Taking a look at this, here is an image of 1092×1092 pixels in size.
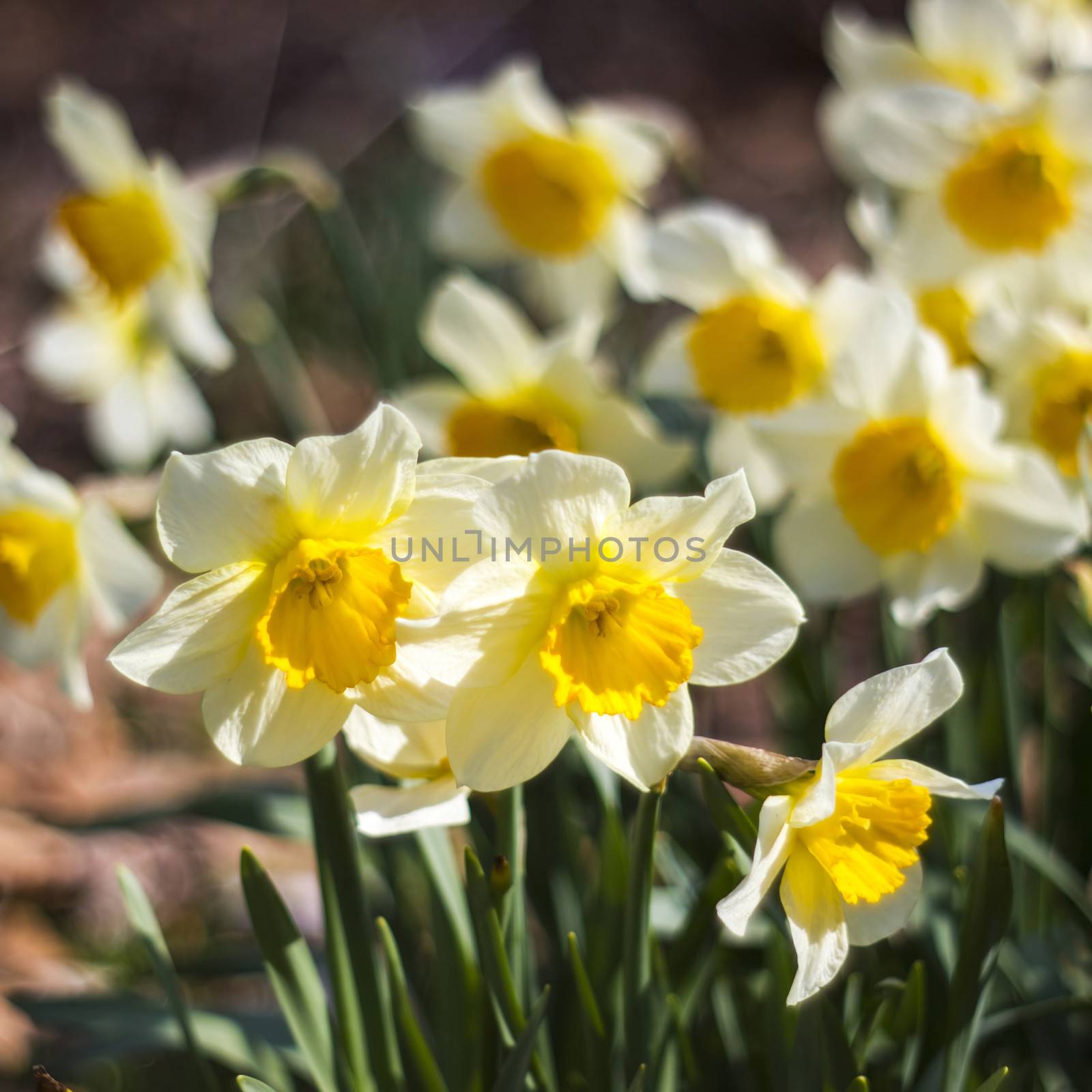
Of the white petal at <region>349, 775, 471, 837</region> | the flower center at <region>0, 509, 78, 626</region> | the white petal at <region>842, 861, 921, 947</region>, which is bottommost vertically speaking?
→ the white petal at <region>842, 861, 921, 947</region>

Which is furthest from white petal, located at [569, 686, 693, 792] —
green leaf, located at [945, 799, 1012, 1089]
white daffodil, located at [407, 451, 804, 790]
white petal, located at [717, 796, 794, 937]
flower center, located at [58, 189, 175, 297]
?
flower center, located at [58, 189, 175, 297]

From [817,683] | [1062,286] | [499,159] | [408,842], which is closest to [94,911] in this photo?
[408,842]

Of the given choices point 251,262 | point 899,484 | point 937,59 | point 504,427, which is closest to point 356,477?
point 504,427

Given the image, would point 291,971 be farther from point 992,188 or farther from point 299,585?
point 992,188

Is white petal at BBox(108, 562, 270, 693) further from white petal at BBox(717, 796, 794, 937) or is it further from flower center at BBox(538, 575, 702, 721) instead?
white petal at BBox(717, 796, 794, 937)

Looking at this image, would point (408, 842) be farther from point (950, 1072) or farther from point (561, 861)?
point (950, 1072)

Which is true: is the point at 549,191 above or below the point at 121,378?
above
